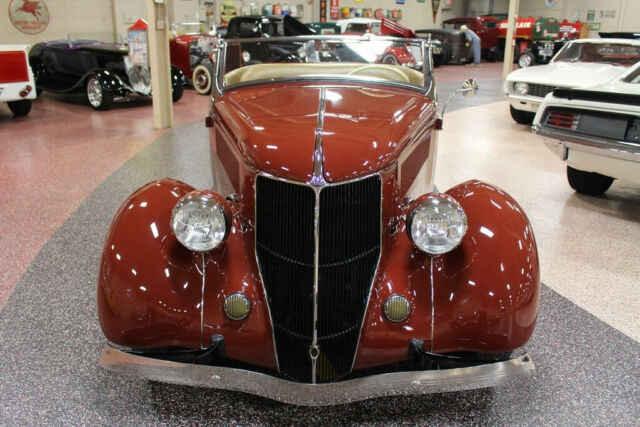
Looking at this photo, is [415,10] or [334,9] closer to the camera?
[334,9]

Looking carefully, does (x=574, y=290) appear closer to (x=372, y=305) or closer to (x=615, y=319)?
(x=615, y=319)

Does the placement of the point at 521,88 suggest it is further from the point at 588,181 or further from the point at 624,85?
the point at 624,85

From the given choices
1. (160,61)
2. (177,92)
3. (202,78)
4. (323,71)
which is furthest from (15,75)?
(323,71)

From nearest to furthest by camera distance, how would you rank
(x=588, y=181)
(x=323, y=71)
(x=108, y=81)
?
(x=323, y=71) < (x=588, y=181) < (x=108, y=81)

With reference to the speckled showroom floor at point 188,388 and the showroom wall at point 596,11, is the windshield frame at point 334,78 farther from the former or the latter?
the showroom wall at point 596,11

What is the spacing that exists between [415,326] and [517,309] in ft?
1.18

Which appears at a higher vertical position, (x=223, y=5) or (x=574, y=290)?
(x=223, y=5)

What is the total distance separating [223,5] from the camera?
13.8 metres

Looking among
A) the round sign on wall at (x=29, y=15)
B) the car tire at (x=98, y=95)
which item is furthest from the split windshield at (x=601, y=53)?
the round sign on wall at (x=29, y=15)

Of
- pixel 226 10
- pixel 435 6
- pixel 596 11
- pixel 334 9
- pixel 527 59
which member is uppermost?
pixel 435 6

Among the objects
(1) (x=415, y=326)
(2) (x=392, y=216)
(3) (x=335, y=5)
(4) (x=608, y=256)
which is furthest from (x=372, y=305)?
(3) (x=335, y=5)

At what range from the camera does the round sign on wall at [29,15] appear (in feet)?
34.1

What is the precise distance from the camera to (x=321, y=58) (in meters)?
3.49

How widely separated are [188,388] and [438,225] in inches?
46.2
